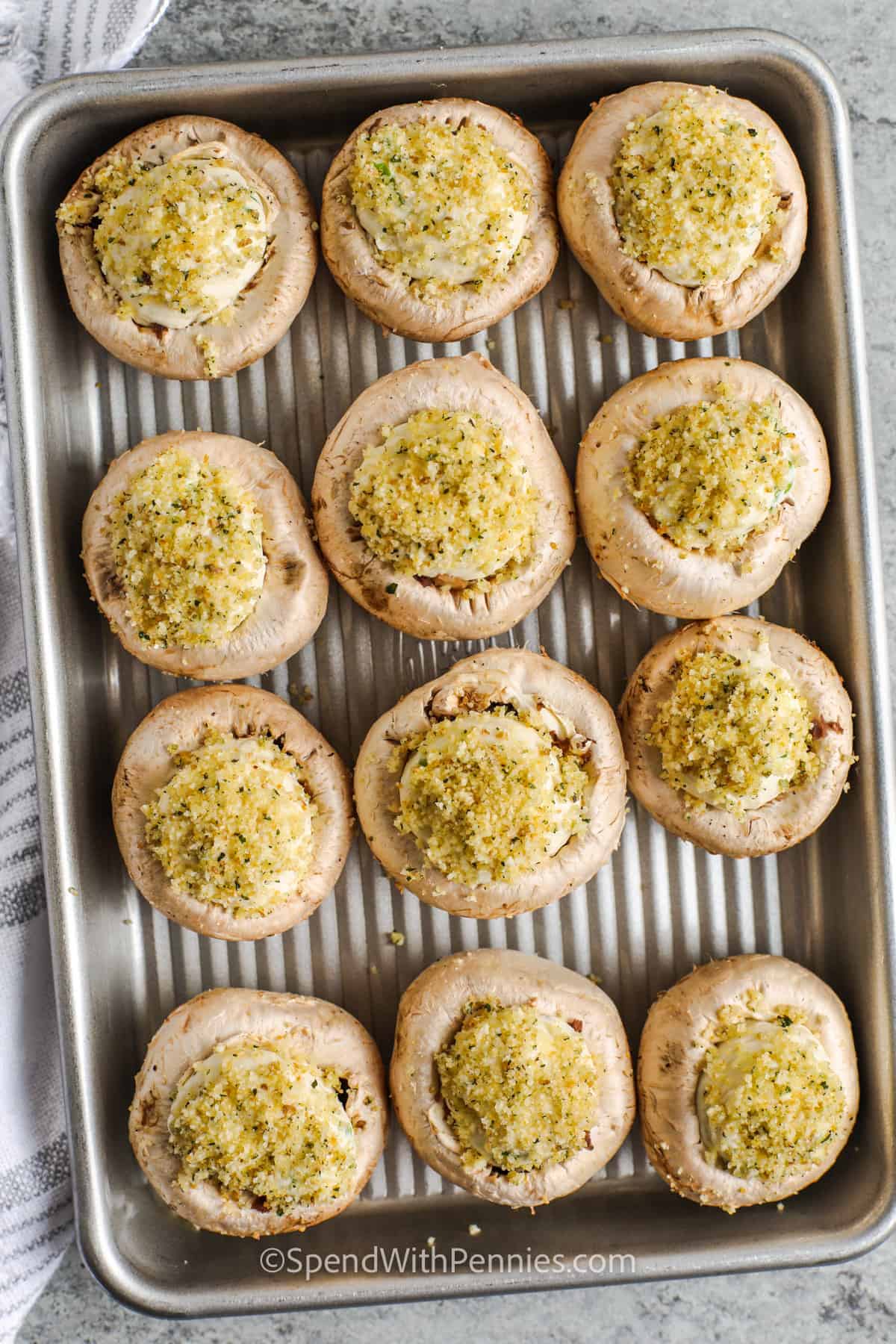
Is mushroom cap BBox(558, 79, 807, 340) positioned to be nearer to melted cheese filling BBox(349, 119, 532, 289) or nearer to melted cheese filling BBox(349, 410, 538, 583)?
melted cheese filling BBox(349, 119, 532, 289)

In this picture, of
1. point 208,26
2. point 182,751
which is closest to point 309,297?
point 208,26

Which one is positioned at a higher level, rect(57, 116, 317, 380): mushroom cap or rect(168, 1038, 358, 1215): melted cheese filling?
rect(57, 116, 317, 380): mushroom cap

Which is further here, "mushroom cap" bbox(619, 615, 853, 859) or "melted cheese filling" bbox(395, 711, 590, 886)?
"mushroom cap" bbox(619, 615, 853, 859)

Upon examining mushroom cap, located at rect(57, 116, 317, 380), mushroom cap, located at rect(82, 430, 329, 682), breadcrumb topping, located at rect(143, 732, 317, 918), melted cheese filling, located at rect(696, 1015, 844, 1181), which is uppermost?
mushroom cap, located at rect(57, 116, 317, 380)

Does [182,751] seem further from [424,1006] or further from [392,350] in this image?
[392,350]

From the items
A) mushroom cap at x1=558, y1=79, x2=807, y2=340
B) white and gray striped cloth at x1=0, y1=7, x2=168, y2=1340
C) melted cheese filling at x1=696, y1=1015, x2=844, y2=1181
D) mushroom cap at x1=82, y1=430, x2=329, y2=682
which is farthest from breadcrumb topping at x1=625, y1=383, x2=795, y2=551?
white and gray striped cloth at x1=0, y1=7, x2=168, y2=1340
